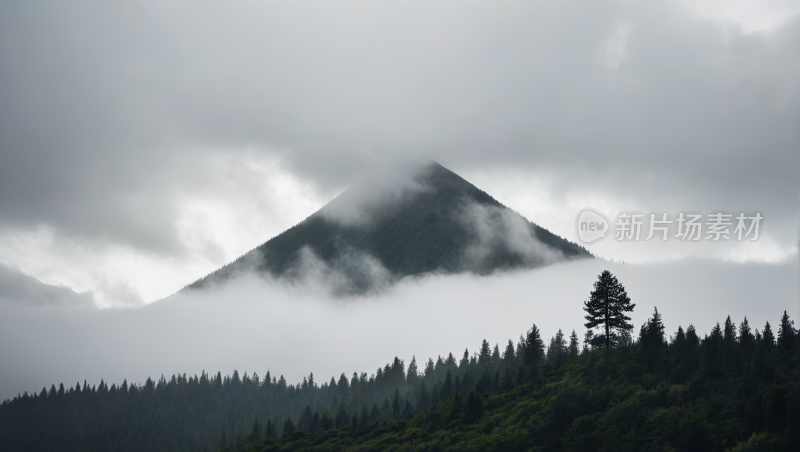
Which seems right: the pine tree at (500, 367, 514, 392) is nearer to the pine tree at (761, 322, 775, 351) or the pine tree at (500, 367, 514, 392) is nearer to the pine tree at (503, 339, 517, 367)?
the pine tree at (503, 339, 517, 367)

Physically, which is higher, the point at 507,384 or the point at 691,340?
the point at 691,340

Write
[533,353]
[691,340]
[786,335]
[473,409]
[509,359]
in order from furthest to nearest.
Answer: [509,359] < [533,353] < [473,409] < [691,340] < [786,335]

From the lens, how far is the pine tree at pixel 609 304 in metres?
110

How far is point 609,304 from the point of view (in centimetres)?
11112

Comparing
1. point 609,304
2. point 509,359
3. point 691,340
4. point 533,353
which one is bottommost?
point 509,359

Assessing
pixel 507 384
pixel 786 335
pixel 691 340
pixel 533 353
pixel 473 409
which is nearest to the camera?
pixel 786 335

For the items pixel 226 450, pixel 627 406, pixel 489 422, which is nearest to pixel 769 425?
pixel 627 406

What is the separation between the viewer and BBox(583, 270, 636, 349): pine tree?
363 ft

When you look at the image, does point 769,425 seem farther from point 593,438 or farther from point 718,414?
point 593,438

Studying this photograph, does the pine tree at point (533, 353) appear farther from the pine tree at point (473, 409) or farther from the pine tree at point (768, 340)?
the pine tree at point (768, 340)

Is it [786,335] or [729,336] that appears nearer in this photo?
[786,335]

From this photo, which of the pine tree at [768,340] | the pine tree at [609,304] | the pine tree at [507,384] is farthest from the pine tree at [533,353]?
the pine tree at [768,340]

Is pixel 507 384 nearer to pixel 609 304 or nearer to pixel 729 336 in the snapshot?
pixel 609 304

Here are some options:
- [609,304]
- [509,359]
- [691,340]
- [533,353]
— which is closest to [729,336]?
[691,340]
